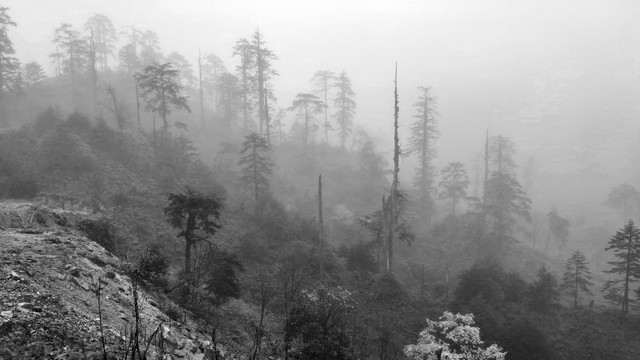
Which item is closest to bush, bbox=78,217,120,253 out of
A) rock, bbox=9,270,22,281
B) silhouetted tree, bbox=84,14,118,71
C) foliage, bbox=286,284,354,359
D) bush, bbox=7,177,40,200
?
rock, bbox=9,270,22,281

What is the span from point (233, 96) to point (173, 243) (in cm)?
3416

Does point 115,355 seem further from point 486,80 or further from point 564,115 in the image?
point 486,80

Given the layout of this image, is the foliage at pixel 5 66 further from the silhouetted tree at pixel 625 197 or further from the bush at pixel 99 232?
the silhouetted tree at pixel 625 197

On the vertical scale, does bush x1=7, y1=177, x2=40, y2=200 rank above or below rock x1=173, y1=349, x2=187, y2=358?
above

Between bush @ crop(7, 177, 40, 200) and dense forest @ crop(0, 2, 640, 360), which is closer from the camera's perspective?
dense forest @ crop(0, 2, 640, 360)

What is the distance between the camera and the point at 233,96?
175 ft

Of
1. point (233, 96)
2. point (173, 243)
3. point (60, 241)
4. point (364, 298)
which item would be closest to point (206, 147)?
point (233, 96)

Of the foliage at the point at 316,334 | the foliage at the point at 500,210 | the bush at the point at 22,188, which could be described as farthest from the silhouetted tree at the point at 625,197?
the bush at the point at 22,188

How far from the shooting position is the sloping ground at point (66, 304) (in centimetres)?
768

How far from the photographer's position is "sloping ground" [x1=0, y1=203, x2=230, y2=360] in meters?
7.68

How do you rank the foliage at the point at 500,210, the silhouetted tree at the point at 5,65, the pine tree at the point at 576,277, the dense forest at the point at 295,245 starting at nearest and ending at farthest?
1. the dense forest at the point at 295,245
2. the pine tree at the point at 576,277
3. the silhouetted tree at the point at 5,65
4. the foliage at the point at 500,210

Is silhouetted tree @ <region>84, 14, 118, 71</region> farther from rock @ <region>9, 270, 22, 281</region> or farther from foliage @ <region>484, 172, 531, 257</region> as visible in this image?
rock @ <region>9, 270, 22, 281</region>

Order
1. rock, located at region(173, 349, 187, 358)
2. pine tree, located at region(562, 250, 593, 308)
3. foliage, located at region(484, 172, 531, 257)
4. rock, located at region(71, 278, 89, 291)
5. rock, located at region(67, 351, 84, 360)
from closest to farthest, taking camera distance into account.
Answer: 1. rock, located at region(67, 351, 84, 360)
2. rock, located at region(173, 349, 187, 358)
3. rock, located at region(71, 278, 89, 291)
4. pine tree, located at region(562, 250, 593, 308)
5. foliage, located at region(484, 172, 531, 257)

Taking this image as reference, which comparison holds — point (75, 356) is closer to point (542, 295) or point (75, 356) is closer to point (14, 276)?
point (14, 276)
